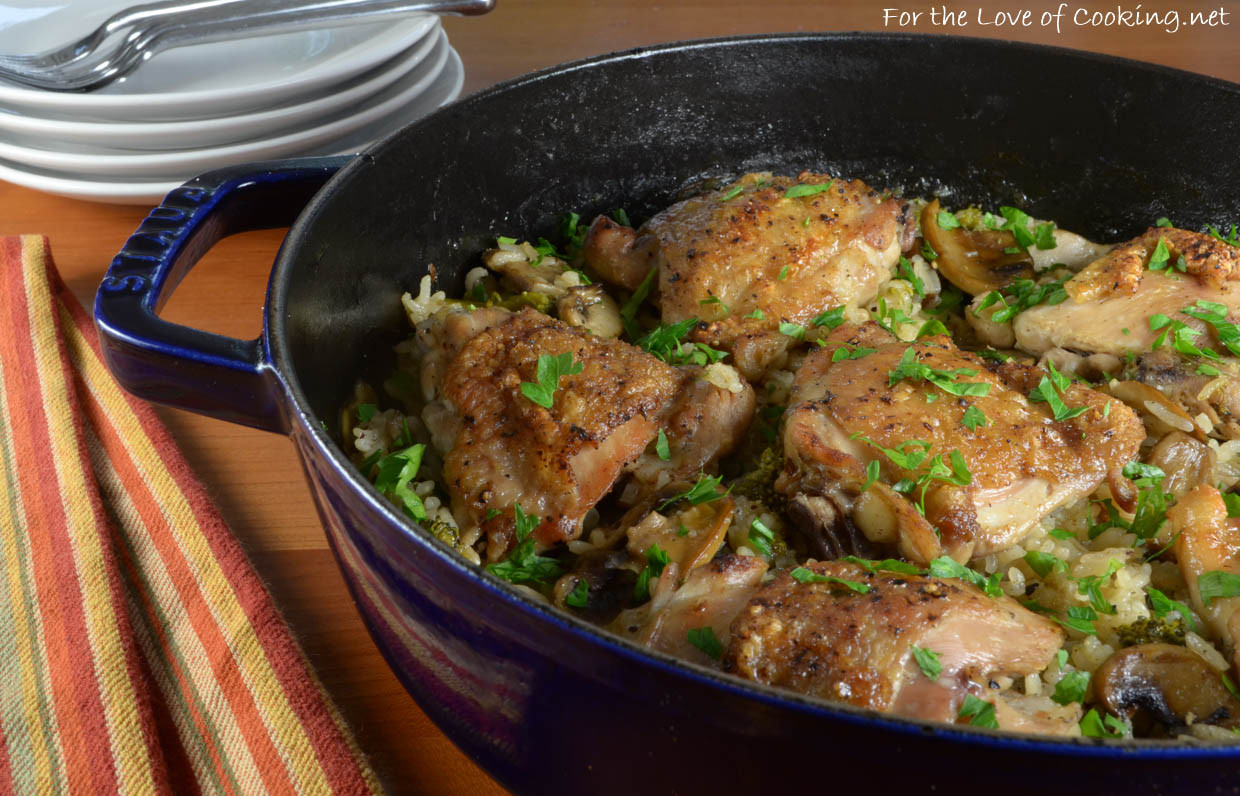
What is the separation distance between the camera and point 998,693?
51.5 inches

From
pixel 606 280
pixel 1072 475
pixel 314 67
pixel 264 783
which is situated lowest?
pixel 264 783

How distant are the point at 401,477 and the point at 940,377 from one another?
904mm

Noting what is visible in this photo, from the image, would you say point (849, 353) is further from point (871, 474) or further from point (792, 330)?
point (871, 474)

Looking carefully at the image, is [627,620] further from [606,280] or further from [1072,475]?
[606,280]

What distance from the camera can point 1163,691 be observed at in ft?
4.83

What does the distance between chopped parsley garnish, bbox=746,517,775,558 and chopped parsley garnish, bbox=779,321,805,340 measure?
0.48 metres

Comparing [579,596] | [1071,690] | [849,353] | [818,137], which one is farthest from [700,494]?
[818,137]

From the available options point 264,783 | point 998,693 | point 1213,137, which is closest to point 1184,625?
point 998,693

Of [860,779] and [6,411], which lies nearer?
[860,779]

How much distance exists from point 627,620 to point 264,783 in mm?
616

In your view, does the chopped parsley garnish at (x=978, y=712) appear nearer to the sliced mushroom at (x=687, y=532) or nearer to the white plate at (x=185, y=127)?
the sliced mushroom at (x=687, y=532)

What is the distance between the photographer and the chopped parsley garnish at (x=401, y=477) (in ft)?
5.71

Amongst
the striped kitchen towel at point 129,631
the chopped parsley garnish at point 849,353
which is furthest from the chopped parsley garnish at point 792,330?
the striped kitchen towel at point 129,631

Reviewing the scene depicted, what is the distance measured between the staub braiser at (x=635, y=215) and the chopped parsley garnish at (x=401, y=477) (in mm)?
160
